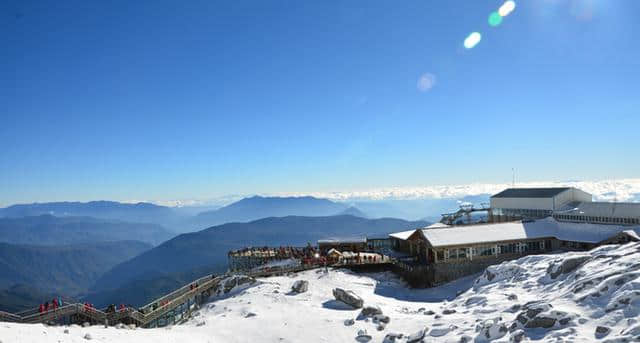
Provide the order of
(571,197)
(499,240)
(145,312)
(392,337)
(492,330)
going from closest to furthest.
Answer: (492,330) < (392,337) < (145,312) < (499,240) < (571,197)

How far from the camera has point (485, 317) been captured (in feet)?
66.9

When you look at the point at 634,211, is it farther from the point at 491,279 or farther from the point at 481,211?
the point at 481,211

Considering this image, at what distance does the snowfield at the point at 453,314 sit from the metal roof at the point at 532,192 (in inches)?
1243

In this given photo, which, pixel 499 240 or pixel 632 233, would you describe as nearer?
pixel 632 233

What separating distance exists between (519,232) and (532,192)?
23.3 metres

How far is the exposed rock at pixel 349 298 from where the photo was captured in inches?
1091

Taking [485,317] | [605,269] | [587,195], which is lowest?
[485,317]

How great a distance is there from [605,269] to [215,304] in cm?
2784

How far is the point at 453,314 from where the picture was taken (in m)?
22.9

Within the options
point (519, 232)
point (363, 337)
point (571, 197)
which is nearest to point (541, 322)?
point (363, 337)

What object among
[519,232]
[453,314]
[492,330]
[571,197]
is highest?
[571,197]

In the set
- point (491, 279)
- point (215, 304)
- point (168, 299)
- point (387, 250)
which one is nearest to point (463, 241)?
point (491, 279)

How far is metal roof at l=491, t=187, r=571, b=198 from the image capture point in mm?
57562

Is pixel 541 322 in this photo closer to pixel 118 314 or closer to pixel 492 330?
pixel 492 330
